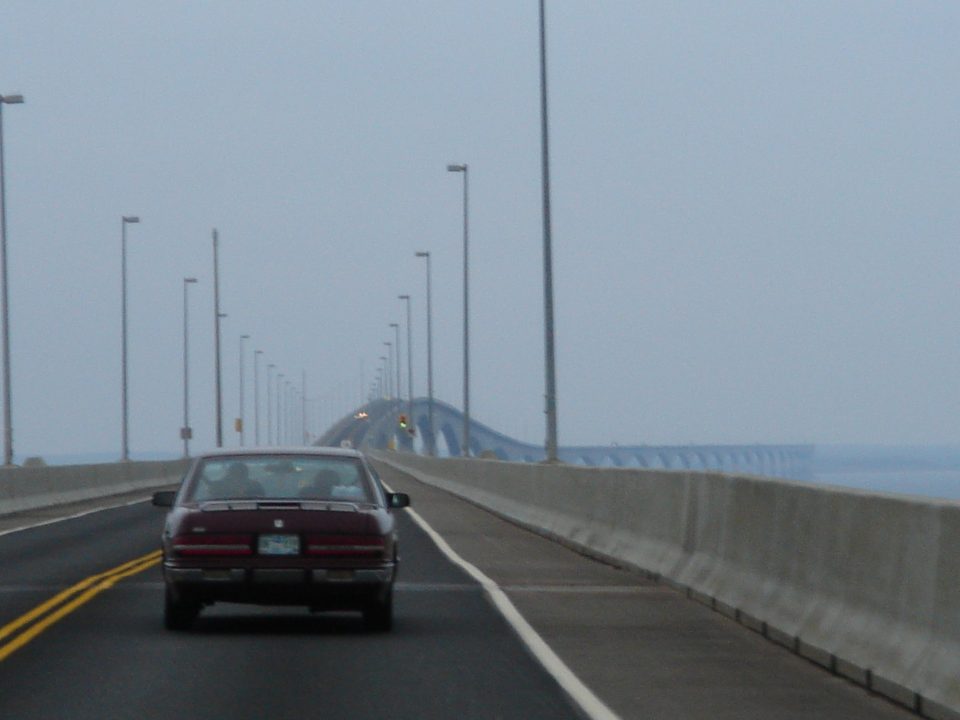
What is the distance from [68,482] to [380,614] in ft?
109

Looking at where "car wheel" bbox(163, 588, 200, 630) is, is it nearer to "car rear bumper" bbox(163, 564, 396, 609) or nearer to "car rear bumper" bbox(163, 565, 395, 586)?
"car rear bumper" bbox(163, 564, 396, 609)

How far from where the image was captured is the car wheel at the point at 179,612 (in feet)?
47.6

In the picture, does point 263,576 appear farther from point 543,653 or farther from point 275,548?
point 543,653

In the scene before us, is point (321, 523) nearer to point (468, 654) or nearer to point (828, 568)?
point (468, 654)

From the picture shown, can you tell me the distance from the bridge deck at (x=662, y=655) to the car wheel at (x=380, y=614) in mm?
1148

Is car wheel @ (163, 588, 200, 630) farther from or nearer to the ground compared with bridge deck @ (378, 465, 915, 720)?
farther from the ground

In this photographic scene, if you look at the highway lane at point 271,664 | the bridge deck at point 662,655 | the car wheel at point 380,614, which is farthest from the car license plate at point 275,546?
the bridge deck at point 662,655

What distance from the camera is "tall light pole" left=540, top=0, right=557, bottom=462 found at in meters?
35.6

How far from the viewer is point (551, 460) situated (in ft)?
114

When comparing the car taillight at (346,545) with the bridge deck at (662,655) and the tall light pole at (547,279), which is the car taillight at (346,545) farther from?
the tall light pole at (547,279)

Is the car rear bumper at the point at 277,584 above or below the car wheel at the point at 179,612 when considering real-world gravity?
above

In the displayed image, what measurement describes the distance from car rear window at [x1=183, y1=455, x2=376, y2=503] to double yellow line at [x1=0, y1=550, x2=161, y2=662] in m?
1.57

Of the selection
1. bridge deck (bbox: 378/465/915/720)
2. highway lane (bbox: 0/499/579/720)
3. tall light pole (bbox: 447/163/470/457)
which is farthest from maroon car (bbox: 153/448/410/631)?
tall light pole (bbox: 447/163/470/457)

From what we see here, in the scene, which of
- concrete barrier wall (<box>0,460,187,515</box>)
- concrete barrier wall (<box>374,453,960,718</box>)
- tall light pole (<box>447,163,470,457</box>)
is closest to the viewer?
concrete barrier wall (<box>374,453,960,718</box>)
